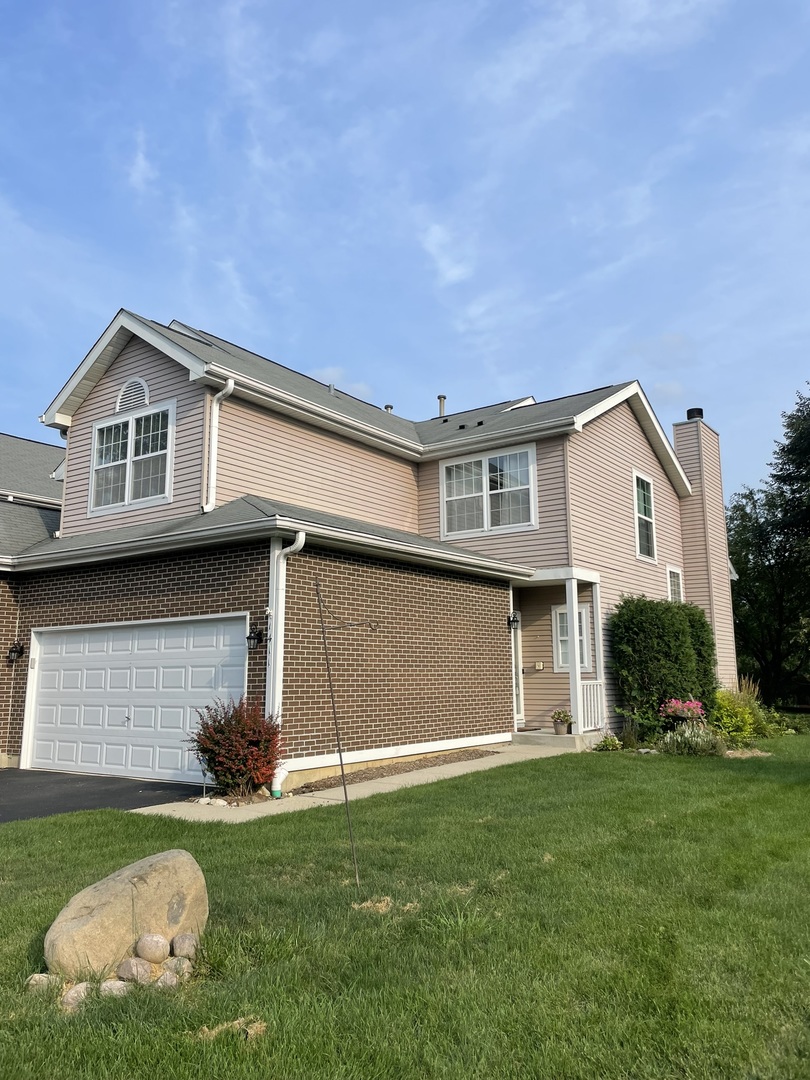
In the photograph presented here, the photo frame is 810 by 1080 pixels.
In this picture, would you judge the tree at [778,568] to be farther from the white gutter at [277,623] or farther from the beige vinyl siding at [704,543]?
the white gutter at [277,623]

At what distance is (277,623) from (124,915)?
19.5 ft

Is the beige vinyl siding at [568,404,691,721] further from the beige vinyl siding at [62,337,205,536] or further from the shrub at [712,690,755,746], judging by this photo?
the beige vinyl siding at [62,337,205,536]

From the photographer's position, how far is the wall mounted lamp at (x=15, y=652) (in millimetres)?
12875

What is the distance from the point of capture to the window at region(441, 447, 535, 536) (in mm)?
15570

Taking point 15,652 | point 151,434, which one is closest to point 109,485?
point 151,434

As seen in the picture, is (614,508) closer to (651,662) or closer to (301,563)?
(651,662)

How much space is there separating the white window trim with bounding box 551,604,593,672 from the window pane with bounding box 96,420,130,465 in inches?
341

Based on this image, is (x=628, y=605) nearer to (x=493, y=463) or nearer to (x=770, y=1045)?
(x=493, y=463)

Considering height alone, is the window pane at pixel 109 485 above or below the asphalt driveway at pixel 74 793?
above

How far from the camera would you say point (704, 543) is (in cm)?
2034

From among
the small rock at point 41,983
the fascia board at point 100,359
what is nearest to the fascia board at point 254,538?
the fascia board at point 100,359

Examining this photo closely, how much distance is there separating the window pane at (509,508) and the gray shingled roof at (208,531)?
1.91m

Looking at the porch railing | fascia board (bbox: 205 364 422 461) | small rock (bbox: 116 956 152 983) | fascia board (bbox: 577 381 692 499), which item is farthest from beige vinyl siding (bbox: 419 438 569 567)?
small rock (bbox: 116 956 152 983)

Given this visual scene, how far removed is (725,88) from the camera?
10.4 metres
